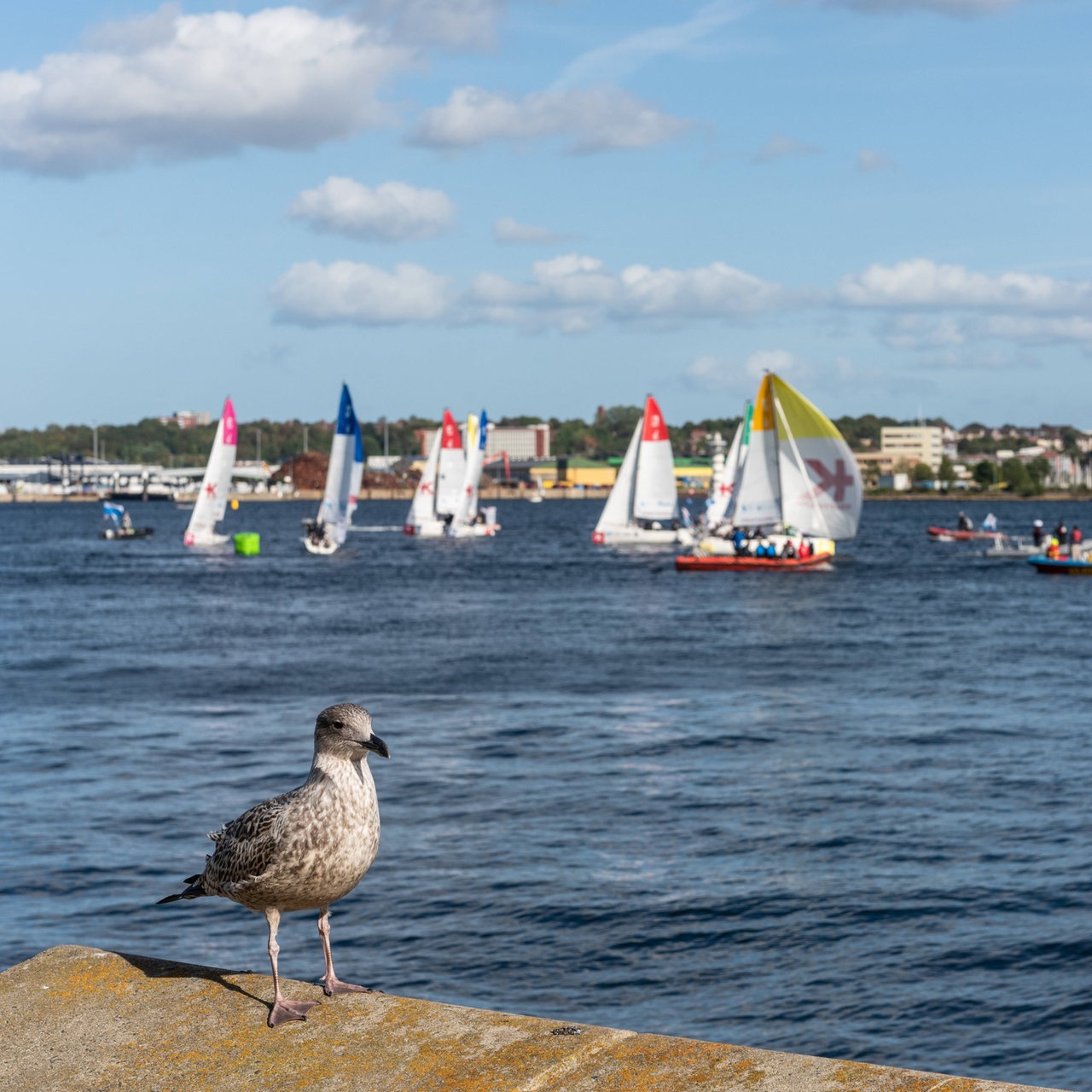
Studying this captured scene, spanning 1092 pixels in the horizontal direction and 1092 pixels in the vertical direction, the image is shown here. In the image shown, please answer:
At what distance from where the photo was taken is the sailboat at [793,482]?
257 feet

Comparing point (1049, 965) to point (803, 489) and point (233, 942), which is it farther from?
point (803, 489)

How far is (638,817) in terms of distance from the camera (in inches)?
851

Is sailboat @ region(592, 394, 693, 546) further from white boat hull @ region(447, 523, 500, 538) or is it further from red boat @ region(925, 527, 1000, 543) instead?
red boat @ region(925, 527, 1000, 543)

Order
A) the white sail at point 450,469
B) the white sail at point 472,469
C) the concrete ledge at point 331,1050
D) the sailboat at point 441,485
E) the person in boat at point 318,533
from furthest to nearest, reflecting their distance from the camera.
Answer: the white sail at point 472,469
the sailboat at point 441,485
the white sail at point 450,469
the person in boat at point 318,533
the concrete ledge at point 331,1050

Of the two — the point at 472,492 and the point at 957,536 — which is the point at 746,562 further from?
the point at 957,536

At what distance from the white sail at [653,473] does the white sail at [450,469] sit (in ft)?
50.6

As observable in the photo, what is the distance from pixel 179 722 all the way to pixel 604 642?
1930 centimetres

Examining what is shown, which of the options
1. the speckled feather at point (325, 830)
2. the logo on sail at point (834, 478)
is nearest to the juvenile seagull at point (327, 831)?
the speckled feather at point (325, 830)

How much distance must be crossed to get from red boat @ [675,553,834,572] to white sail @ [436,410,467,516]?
1246 inches

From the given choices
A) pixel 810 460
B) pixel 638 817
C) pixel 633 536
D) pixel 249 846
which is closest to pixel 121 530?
pixel 633 536

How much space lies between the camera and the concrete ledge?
4004mm

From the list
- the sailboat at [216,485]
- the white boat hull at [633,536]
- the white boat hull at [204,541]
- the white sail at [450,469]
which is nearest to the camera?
the sailboat at [216,485]

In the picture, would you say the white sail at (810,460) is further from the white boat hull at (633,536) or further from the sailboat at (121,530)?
the sailboat at (121,530)

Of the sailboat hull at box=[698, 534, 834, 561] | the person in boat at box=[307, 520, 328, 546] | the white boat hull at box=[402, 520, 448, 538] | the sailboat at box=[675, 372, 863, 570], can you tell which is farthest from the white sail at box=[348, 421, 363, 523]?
the white boat hull at box=[402, 520, 448, 538]
